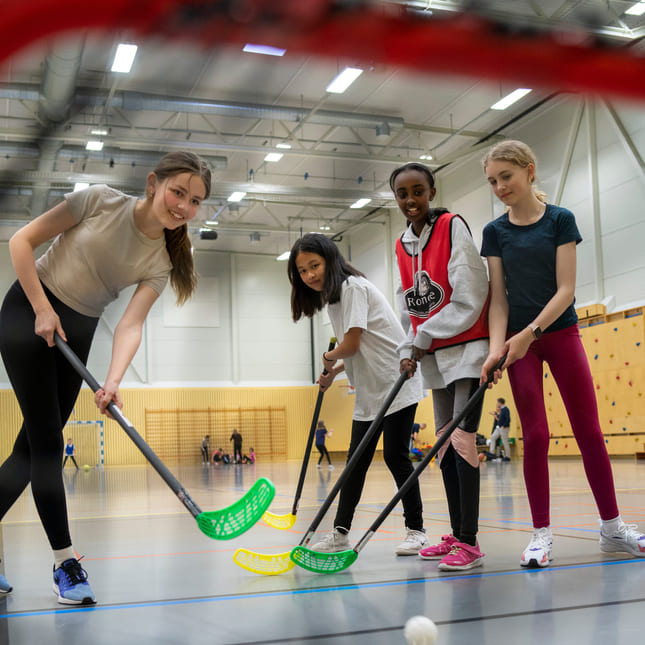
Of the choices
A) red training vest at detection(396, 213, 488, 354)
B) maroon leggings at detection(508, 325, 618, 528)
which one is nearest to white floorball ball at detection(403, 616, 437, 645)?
maroon leggings at detection(508, 325, 618, 528)

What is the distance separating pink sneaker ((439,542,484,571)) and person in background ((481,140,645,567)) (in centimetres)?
20

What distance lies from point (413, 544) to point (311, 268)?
1210 mm

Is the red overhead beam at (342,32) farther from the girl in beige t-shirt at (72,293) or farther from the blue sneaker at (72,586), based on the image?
the blue sneaker at (72,586)

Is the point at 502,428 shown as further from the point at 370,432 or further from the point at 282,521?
the point at 370,432

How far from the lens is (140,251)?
2215mm

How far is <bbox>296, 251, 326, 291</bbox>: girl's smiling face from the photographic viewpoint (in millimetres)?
2936

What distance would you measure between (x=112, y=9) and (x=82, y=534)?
4183 mm

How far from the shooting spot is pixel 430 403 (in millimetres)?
19953

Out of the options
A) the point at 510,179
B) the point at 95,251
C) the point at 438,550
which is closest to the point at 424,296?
the point at 510,179

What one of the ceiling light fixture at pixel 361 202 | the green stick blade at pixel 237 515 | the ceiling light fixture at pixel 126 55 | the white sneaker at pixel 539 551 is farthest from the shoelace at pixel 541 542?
the ceiling light fixture at pixel 361 202

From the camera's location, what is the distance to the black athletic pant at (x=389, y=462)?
2.88 meters

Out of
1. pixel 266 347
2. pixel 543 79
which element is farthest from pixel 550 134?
pixel 543 79

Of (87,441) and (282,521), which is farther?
(87,441)

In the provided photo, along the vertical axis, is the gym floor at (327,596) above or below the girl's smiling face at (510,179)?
below
